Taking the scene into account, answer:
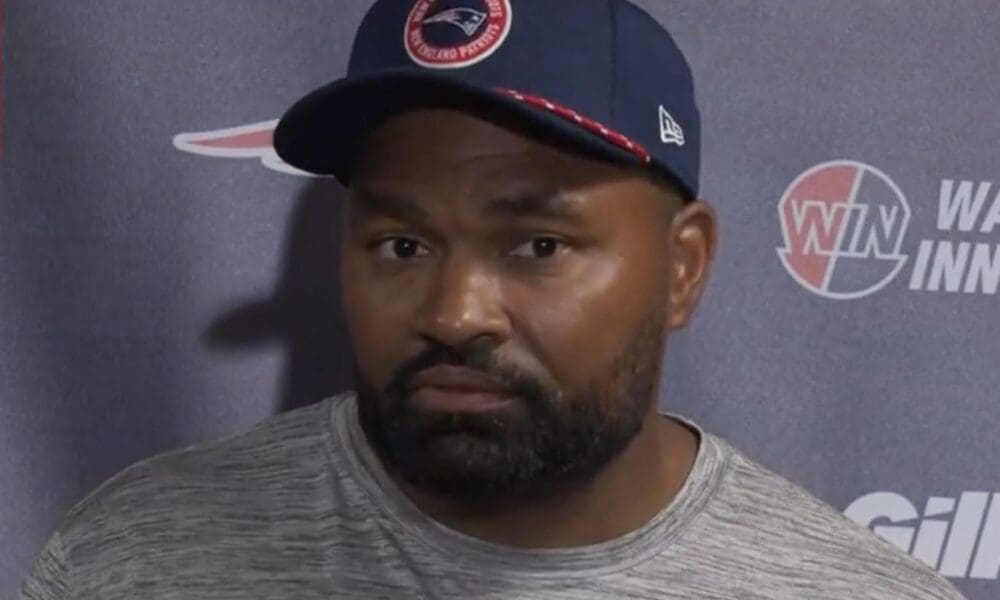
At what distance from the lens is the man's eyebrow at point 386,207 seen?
86 cm

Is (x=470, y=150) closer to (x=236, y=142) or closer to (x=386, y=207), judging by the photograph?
(x=386, y=207)

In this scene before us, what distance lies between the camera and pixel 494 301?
2.76 ft

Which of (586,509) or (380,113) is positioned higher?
(380,113)

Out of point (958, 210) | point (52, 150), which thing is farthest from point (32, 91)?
point (958, 210)

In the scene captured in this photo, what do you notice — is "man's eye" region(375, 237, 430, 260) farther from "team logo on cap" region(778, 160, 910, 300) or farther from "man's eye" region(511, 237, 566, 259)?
"team logo on cap" region(778, 160, 910, 300)

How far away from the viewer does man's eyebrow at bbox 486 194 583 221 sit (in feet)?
2.77

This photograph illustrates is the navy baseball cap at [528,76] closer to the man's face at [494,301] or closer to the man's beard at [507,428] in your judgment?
the man's face at [494,301]

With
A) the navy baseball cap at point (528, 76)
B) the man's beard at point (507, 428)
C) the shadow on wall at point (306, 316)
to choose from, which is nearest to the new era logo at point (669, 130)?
the navy baseball cap at point (528, 76)

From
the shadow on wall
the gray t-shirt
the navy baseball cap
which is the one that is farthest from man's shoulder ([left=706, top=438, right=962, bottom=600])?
the shadow on wall

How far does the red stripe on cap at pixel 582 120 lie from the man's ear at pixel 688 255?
10cm

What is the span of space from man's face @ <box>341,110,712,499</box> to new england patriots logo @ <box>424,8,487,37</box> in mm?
53

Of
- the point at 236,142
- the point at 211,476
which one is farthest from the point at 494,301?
the point at 236,142

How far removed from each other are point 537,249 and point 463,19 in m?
0.15

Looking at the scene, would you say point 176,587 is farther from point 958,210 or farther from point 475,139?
point 958,210
